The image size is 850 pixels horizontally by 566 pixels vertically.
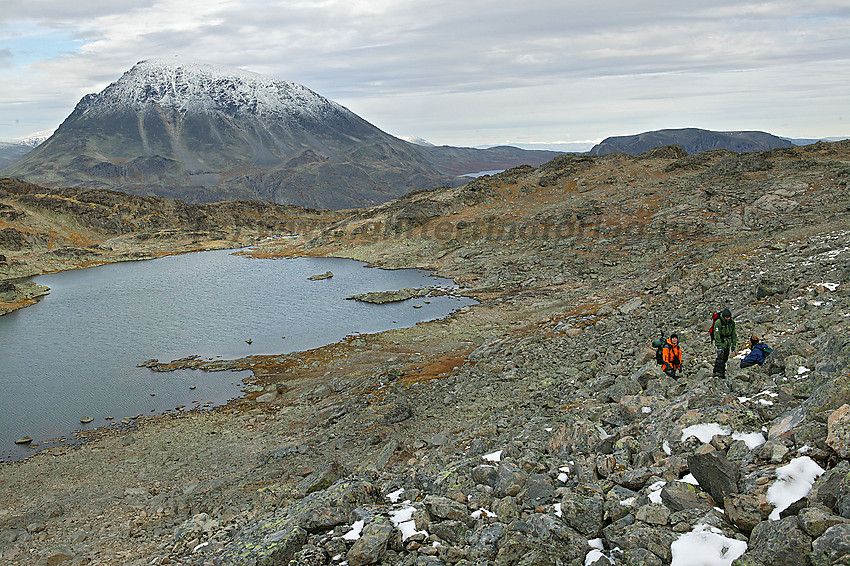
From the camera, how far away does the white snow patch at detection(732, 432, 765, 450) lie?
796 cm

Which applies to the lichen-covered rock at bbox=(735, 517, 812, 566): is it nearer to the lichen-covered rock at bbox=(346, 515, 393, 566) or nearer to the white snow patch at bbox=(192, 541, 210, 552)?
the lichen-covered rock at bbox=(346, 515, 393, 566)

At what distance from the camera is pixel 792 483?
21.7ft

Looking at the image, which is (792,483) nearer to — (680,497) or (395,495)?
(680,497)

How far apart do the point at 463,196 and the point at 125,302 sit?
1959 inches

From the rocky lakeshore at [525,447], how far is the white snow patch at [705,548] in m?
0.03

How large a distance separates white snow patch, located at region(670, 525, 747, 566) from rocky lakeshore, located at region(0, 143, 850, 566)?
0.09 feet

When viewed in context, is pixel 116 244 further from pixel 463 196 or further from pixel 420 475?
pixel 420 475

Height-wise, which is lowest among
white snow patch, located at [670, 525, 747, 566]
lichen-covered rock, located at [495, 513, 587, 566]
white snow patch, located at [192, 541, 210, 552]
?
white snow patch, located at [192, 541, 210, 552]

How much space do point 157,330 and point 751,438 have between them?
44769mm

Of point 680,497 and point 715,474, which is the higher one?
point 715,474

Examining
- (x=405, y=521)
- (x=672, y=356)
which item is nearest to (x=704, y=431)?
(x=405, y=521)

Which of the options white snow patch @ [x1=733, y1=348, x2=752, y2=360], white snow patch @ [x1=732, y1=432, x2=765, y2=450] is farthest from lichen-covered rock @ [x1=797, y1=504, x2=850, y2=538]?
white snow patch @ [x1=733, y1=348, x2=752, y2=360]

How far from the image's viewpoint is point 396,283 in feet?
197

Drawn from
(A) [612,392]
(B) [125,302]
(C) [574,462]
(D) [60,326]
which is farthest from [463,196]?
(C) [574,462]
